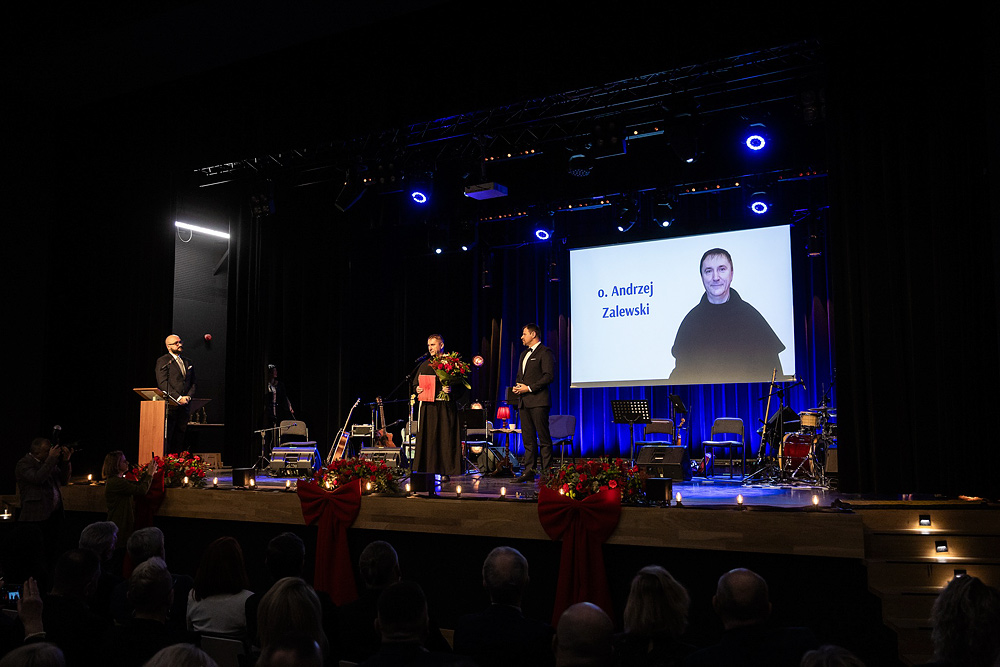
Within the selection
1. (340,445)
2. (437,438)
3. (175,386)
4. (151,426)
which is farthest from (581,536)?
(340,445)

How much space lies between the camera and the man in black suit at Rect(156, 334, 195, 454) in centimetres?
894

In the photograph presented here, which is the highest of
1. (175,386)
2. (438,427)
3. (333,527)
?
(175,386)

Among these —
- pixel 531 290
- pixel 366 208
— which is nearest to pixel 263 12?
pixel 366 208

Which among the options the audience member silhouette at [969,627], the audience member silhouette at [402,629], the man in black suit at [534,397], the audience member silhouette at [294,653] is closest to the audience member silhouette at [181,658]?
the audience member silhouette at [294,653]

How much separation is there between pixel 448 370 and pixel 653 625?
4919 millimetres

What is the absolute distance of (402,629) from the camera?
265cm

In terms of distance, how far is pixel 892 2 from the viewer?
6.01 meters

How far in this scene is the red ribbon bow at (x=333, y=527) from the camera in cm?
600

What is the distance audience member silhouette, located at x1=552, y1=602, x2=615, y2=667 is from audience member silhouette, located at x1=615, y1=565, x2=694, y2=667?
0.54 m

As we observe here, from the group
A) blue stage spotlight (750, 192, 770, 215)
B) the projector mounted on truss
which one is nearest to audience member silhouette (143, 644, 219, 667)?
the projector mounted on truss

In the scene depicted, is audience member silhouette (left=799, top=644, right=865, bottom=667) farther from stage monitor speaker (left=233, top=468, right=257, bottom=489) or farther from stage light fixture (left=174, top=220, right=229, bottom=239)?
stage light fixture (left=174, top=220, right=229, bottom=239)

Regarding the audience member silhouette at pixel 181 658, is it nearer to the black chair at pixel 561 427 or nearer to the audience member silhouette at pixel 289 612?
the audience member silhouette at pixel 289 612

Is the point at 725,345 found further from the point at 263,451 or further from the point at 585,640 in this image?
the point at 585,640

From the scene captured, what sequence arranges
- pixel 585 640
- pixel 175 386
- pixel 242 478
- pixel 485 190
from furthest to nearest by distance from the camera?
pixel 485 190, pixel 175 386, pixel 242 478, pixel 585 640
